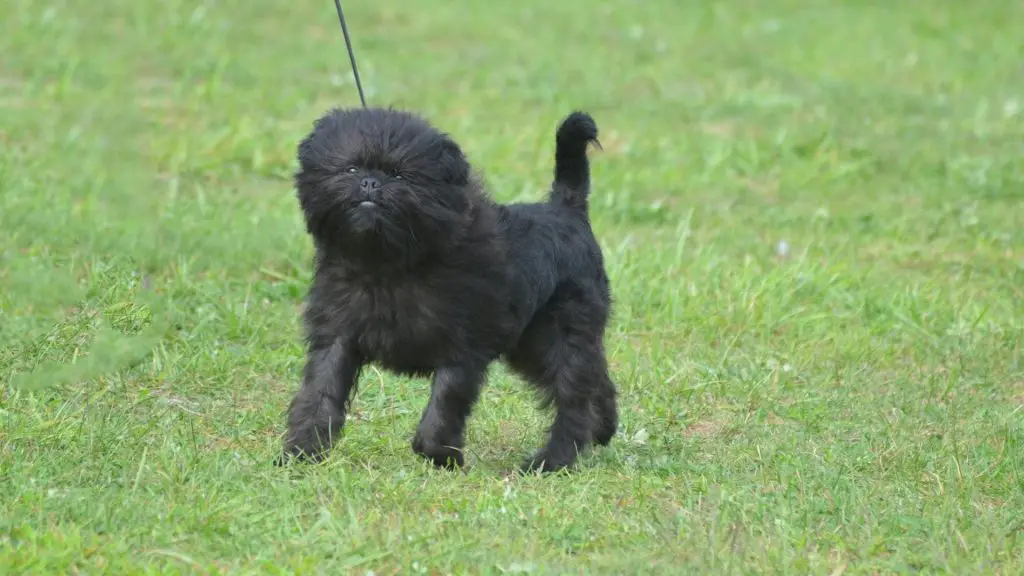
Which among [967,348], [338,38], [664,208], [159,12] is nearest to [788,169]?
[664,208]

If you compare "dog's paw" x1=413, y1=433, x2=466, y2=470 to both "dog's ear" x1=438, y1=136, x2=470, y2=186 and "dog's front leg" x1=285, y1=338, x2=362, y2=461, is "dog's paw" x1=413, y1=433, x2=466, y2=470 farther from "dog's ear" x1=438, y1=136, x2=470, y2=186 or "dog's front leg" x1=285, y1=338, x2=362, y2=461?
"dog's ear" x1=438, y1=136, x2=470, y2=186

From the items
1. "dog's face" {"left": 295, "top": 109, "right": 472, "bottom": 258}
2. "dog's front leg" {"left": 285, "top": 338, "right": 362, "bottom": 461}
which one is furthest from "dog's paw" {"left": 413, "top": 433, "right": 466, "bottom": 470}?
"dog's face" {"left": 295, "top": 109, "right": 472, "bottom": 258}

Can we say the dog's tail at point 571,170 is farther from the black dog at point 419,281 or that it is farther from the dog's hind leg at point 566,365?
the dog's hind leg at point 566,365

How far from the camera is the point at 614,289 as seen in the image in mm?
Answer: 8719

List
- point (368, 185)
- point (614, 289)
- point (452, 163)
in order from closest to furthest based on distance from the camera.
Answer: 1. point (368, 185)
2. point (452, 163)
3. point (614, 289)

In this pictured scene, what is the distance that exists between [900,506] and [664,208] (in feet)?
18.0

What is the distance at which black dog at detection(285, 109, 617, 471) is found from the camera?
552 cm

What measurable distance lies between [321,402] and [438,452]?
48 centimetres

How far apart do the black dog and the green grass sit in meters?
0.21

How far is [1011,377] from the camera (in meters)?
7.92

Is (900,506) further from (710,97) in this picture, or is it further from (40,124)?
(710,97)

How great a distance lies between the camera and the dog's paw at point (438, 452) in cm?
579

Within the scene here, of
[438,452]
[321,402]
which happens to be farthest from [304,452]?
[438,452]

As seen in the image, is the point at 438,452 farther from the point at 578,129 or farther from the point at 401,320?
the point at 578,129
